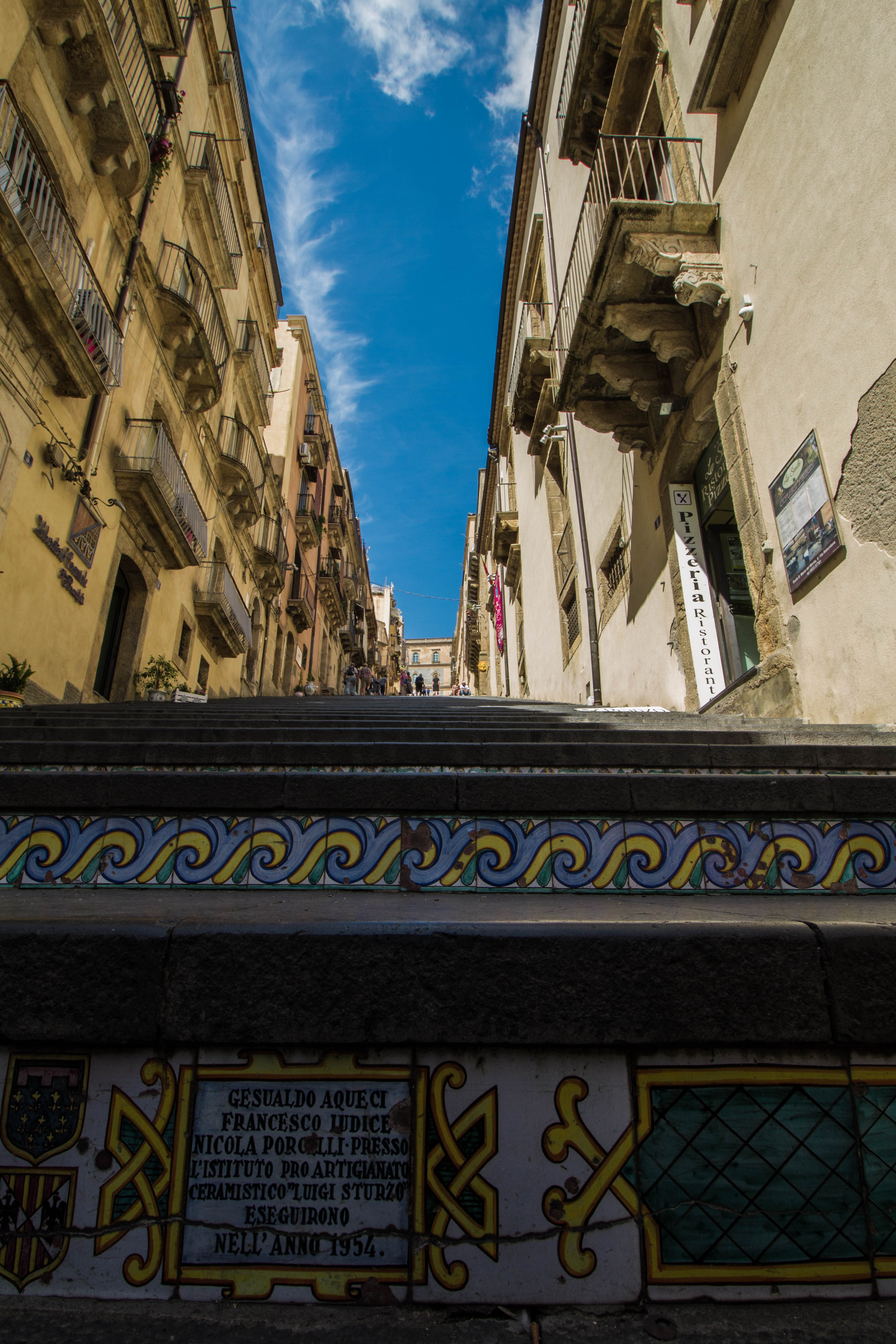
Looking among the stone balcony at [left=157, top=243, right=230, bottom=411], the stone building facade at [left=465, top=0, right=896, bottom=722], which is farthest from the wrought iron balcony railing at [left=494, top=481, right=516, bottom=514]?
the stone building facade at [left=465, top=0, right=896, bottom=722]

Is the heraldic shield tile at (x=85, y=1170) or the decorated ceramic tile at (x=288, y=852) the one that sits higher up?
the decorated ceramic tile at (x=288, y=852)

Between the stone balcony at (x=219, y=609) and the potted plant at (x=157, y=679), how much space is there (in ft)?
7.55

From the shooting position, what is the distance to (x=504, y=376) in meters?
22.5

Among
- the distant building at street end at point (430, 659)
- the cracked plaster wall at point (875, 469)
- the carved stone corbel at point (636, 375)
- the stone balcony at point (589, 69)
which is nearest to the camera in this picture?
the cracked plaster wall at point (875, 469)

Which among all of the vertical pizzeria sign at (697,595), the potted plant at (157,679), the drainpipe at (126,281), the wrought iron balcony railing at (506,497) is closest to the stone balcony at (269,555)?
the wrought iron balcony railing at (506,497)

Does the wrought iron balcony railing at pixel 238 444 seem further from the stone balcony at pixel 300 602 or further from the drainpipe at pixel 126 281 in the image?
the stone balcony at pixel 300 602

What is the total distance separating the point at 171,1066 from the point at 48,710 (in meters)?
5.66

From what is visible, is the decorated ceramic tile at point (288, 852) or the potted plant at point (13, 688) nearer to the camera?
the decorated ceramic tile at point (288, 852)

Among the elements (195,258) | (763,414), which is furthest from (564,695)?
(195,258)

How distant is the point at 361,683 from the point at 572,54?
87.5 feet

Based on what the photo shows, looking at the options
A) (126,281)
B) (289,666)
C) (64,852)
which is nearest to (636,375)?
(64,852)

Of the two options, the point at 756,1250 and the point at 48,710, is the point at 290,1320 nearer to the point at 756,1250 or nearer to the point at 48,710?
the point at 756,1250

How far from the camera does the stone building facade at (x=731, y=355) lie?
4.35m

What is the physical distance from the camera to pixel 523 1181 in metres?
1.33
